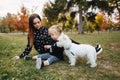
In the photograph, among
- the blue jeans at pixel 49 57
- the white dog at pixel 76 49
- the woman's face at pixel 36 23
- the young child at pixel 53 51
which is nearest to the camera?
the white dog at pixel 76 49

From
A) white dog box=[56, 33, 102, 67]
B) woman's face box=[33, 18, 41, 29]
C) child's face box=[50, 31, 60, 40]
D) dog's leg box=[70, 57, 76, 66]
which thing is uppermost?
woman's face box=[33, 18, 41, 29]

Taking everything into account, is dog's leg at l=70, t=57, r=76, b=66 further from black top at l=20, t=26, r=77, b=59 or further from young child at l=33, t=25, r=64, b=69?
black top at l=20, t=26, r=77, b=59

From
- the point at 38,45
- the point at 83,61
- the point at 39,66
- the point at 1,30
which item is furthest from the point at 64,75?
the point at 1,30

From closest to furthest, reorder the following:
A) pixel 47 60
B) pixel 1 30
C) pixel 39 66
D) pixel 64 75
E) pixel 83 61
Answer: pixel 64 75 < pixel 39 66 < pixel 47 60 < pixel 83 61 < pixel 1 30

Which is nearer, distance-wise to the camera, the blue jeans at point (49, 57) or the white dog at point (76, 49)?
the white dog at point (76, 49)

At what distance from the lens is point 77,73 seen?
6270mm

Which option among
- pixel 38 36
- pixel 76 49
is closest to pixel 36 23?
pixel 38 36

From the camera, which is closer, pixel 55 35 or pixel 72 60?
pixel 72 60

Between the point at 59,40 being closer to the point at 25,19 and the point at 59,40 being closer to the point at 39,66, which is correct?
the point at 39,66

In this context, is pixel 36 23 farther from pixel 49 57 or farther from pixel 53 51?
pixel 49 57

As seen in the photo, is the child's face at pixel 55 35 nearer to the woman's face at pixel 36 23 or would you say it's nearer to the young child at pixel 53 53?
the young child at pixel 53 53

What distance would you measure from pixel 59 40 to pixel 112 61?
7.04 feet

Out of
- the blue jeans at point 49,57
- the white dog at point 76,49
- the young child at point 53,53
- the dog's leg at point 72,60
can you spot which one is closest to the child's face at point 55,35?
the young child at point 53,53

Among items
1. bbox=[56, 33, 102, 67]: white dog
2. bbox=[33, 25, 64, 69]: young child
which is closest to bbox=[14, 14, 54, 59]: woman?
bbox=[33, 25, 64, 69]: young child
